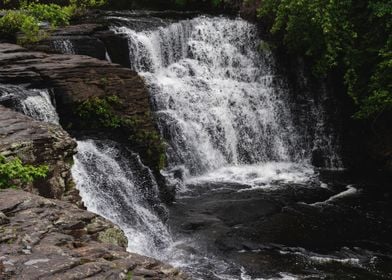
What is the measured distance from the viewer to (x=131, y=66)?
16.6 meters

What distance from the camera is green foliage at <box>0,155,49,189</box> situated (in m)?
7.39

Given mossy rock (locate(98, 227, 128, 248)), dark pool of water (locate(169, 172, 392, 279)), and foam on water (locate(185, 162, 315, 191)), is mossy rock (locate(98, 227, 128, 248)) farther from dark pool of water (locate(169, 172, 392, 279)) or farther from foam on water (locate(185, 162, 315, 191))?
foam on water (locate(185, 162, 315, 191))

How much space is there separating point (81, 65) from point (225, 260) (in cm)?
638

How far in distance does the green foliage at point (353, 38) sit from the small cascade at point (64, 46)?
21.2 ft

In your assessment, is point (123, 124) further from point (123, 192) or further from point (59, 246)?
point (59, 246)

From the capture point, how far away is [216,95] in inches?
665

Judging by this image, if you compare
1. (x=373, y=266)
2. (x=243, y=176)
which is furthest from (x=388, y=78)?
(x=373, y=266)

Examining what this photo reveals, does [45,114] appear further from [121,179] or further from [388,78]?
[388,78]

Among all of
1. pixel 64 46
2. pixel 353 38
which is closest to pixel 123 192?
pixel 64 46

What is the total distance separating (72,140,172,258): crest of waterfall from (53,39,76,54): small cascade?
413cm

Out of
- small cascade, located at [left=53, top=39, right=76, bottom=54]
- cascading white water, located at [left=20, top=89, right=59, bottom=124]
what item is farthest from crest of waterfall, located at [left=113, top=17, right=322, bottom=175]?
cascading white water, located at [left=20, top=89, right=59, bottom=124]

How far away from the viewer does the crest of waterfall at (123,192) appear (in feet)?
36.4

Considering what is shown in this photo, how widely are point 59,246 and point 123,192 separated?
673cm

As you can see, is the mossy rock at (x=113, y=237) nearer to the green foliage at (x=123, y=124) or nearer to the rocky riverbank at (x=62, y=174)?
the rocky riverbank at (x=62, y=174)
